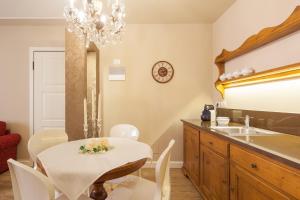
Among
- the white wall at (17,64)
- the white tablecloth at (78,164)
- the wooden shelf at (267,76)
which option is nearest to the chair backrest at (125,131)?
the white tablecloth at (78,164)

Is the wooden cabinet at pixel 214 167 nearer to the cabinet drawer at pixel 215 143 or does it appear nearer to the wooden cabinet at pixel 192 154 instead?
the cabinet drawer at pixel 215 143

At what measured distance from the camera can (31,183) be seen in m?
1.21

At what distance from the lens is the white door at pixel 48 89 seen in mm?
4078

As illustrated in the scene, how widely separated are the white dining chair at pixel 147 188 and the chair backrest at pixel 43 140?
1037mm

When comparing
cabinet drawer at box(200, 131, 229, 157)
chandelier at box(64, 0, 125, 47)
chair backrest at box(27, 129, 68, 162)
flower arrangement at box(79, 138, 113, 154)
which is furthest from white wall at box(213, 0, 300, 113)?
chair backrest at box(27, 129, 68, 162)

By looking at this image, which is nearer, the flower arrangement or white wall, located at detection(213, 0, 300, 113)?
the flower arrangement

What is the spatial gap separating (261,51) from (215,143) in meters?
1.25

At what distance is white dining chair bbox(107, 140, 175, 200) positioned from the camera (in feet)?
4.66

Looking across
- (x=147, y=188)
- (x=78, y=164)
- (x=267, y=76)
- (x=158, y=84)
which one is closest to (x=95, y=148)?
(x=78, y=164)

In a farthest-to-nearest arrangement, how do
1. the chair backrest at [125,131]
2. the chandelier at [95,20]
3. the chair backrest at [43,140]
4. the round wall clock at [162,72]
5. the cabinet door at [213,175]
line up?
the round wall clock at [162,72], the chair backrest at [125,131], the chair backrest at [43,140], the chandelier at [95,20], the cabinet door at [213,175]

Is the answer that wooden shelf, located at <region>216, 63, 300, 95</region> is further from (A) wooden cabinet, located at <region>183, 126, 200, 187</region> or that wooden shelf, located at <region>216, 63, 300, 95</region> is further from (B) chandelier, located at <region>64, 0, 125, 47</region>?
(B) chandelier, located at <region>64, 0, 125, 47</region>

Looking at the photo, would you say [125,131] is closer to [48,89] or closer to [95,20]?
[95,20]

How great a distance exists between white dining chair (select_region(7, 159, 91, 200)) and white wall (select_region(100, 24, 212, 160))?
8.96 feet

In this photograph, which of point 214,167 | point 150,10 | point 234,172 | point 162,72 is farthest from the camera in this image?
point 162,72
